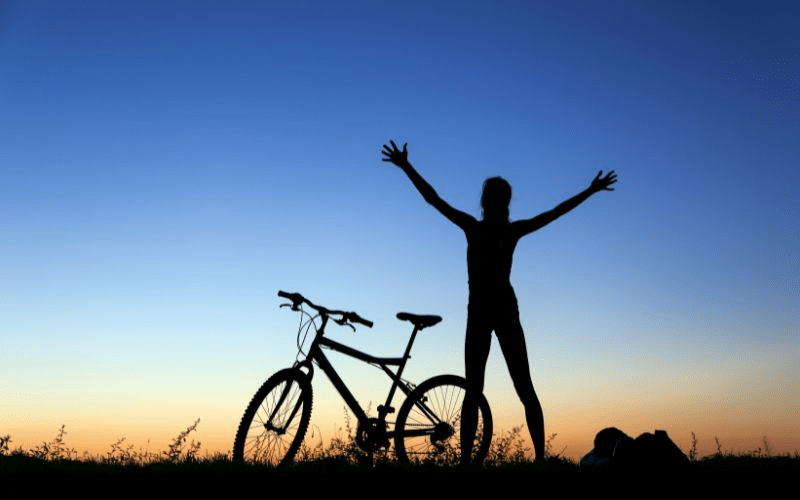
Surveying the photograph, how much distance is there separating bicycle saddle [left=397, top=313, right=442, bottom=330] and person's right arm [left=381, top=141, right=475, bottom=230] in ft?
4.30

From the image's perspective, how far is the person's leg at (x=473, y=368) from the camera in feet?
31.1

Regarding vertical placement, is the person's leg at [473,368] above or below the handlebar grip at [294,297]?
below

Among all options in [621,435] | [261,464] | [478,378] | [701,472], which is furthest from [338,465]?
[701,472]

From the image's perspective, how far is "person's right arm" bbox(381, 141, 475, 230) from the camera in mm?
9461

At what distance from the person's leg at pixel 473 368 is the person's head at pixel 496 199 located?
Result: 1097mm

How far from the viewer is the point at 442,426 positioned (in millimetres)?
10258

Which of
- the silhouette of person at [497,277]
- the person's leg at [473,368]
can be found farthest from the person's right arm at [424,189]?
the person's leg at [473,368]

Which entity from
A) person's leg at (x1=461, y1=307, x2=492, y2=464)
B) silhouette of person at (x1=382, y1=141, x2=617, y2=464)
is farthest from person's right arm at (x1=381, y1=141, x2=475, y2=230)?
person's leg at (x1=461, y1=307, x2=492, y2=464)

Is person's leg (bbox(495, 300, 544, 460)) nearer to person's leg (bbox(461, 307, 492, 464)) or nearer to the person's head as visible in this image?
person's leg (bbox(461, 307, 492, 464))

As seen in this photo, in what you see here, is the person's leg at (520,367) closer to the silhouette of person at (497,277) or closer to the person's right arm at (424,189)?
the silhouette of person at (497,277)

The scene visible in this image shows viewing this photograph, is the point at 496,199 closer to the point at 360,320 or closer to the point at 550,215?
the point at 550,215

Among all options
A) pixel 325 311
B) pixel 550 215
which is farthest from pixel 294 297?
pixel 550 215

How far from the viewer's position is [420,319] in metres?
10.1

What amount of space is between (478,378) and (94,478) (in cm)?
441
